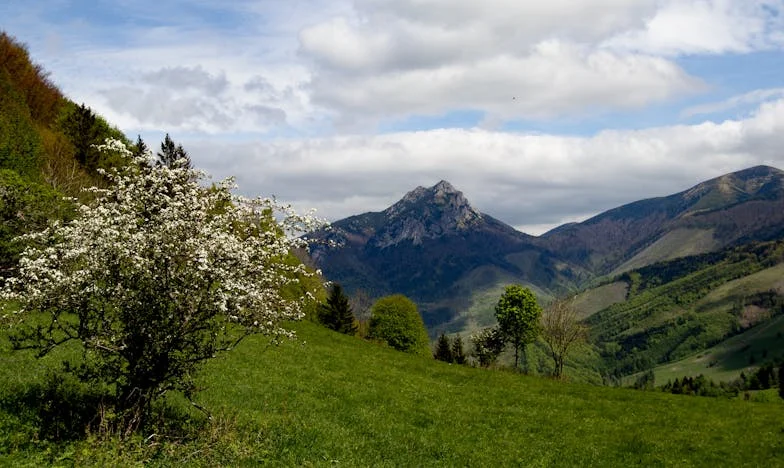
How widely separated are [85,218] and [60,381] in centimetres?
976

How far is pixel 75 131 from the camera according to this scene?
9369 centimetres

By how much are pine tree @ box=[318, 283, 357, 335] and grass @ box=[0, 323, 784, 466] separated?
41.3 m

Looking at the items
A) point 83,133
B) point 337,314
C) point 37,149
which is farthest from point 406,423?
point 83,133

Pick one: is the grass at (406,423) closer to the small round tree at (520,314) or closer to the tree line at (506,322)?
the tree line at (506,322)

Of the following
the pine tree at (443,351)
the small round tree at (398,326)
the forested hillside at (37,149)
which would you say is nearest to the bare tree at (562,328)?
the pine tree at (443,351)

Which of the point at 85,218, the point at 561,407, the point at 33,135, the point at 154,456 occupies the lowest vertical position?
the point at 561,407

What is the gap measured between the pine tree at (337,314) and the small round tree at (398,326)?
13082 millimetres

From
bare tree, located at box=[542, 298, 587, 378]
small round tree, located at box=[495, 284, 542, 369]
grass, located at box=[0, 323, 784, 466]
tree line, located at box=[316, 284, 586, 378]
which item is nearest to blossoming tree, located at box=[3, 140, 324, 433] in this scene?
grass, located at box=[0, 323, 784, 466]

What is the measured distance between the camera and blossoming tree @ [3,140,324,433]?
19.2 m

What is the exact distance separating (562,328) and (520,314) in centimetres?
749

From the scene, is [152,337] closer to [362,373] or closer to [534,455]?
[534,455]

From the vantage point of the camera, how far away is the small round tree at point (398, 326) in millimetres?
109062

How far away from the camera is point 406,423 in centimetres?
3334

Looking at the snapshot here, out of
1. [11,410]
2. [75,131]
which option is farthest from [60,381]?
[75,131]
